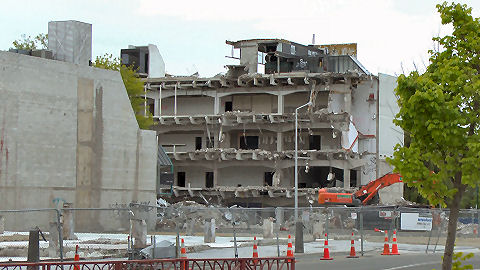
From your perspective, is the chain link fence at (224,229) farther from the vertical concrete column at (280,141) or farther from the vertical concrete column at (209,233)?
the vertical concrete column at (280,141)

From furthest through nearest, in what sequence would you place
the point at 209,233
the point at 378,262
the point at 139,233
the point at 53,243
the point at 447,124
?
the point at 209,233 → the point at 378,262 → the point at 53,243 → the point at 139,233 → the point at 447,124

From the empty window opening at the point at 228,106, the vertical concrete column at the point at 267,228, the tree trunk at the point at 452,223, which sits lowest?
the vertical concrete column at the point at 267,228

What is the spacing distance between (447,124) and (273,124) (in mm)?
68294

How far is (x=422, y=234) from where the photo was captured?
40375mm

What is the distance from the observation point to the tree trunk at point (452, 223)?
14320 millimetres

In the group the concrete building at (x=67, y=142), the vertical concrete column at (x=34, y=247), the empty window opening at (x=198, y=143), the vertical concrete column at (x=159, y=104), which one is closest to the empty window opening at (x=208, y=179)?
the empty window opening at (x=198, y=143)

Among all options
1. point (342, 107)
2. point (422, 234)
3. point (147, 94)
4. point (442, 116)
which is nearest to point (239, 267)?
point (442, 116)

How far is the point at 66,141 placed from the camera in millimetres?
49344

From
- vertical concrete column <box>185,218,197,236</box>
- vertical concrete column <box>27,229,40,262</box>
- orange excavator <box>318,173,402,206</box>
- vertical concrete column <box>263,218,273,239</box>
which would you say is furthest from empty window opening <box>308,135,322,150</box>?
vertical concrete column <box>27,229,40,262</box>

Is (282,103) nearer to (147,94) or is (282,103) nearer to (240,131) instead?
(240,131)

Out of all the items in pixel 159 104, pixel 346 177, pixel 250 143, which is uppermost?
pixel 159 104

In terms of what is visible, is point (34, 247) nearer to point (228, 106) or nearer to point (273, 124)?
point (273, 124)

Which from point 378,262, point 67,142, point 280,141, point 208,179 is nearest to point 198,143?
point 208,179

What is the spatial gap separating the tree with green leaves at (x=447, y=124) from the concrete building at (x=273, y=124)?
62630 millimetres
